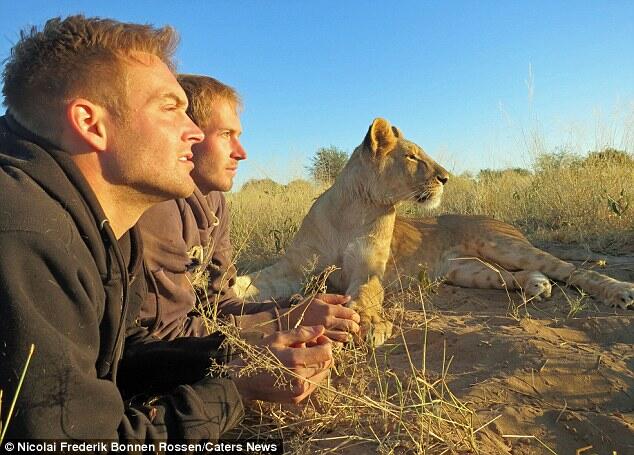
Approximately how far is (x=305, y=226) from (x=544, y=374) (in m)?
2.41

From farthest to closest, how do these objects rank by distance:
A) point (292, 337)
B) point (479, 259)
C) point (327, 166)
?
point (327, 166)
point (479, 259)
point (292, 337)

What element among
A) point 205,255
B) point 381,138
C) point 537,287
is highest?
point 381,138


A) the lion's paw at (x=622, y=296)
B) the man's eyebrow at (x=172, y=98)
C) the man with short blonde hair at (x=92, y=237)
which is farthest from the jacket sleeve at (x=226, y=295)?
the lion's paw at (x=622, y=296)

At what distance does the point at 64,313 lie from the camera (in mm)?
1255

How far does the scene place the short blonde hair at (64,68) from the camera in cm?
162

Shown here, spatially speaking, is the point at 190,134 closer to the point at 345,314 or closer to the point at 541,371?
the point at 345,314

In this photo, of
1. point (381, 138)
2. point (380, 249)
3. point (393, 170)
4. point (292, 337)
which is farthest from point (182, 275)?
point (381, 138)

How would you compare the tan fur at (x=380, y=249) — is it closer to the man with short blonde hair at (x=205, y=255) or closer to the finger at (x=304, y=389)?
the man with short blonde hair at (x=205, y=255)

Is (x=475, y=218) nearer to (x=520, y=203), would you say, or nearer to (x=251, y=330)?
(x=520, y=203)

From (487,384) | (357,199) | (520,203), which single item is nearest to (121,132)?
(487,384)

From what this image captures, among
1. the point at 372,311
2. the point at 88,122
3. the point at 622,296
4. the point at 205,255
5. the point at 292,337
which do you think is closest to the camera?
the point at 88,122

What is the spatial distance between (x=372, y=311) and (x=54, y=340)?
2192 mm

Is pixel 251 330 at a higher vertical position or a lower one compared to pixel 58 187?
lower

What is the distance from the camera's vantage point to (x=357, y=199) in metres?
4.30
